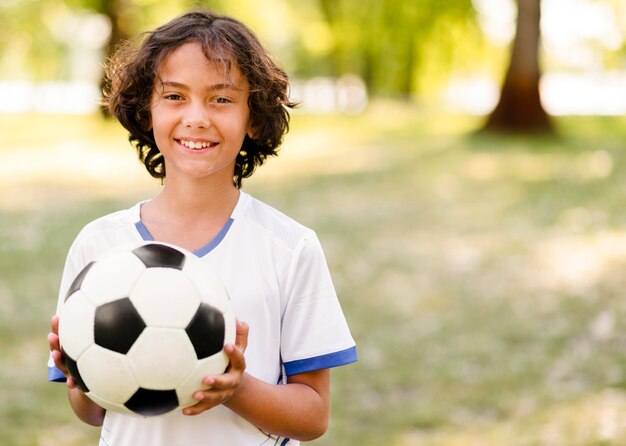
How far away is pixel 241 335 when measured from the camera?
1.82m

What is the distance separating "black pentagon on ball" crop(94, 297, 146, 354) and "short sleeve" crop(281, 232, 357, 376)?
38cm

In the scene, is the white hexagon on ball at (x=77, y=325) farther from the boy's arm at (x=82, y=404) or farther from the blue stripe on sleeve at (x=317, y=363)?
the blue stripe on sleeve at (x=317, y=363)

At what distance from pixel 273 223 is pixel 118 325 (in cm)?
46

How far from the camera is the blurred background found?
489 centimetres

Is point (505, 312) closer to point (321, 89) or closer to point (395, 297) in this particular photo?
point (395, 297)

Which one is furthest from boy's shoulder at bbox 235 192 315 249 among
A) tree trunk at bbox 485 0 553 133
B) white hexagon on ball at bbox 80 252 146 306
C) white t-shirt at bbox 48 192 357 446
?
tree trunk at bbox 485 0 553 133

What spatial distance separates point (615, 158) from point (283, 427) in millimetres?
10252

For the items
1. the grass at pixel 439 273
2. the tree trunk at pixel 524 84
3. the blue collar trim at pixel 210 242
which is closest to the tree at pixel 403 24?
the grass at pixel 439 273

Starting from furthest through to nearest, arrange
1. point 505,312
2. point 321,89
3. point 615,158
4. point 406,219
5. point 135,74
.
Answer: point 321,89 → point 615,158 → point 406,219 → point 505,312 → point 135,74

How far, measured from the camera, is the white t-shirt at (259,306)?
1.93 metres

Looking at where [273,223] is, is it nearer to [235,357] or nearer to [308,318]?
[308,318]

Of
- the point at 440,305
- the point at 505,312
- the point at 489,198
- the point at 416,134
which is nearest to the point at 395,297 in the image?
the point at 440,305

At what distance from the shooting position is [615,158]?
11.3 m

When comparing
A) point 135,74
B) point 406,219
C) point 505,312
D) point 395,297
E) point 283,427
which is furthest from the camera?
point 406,219
